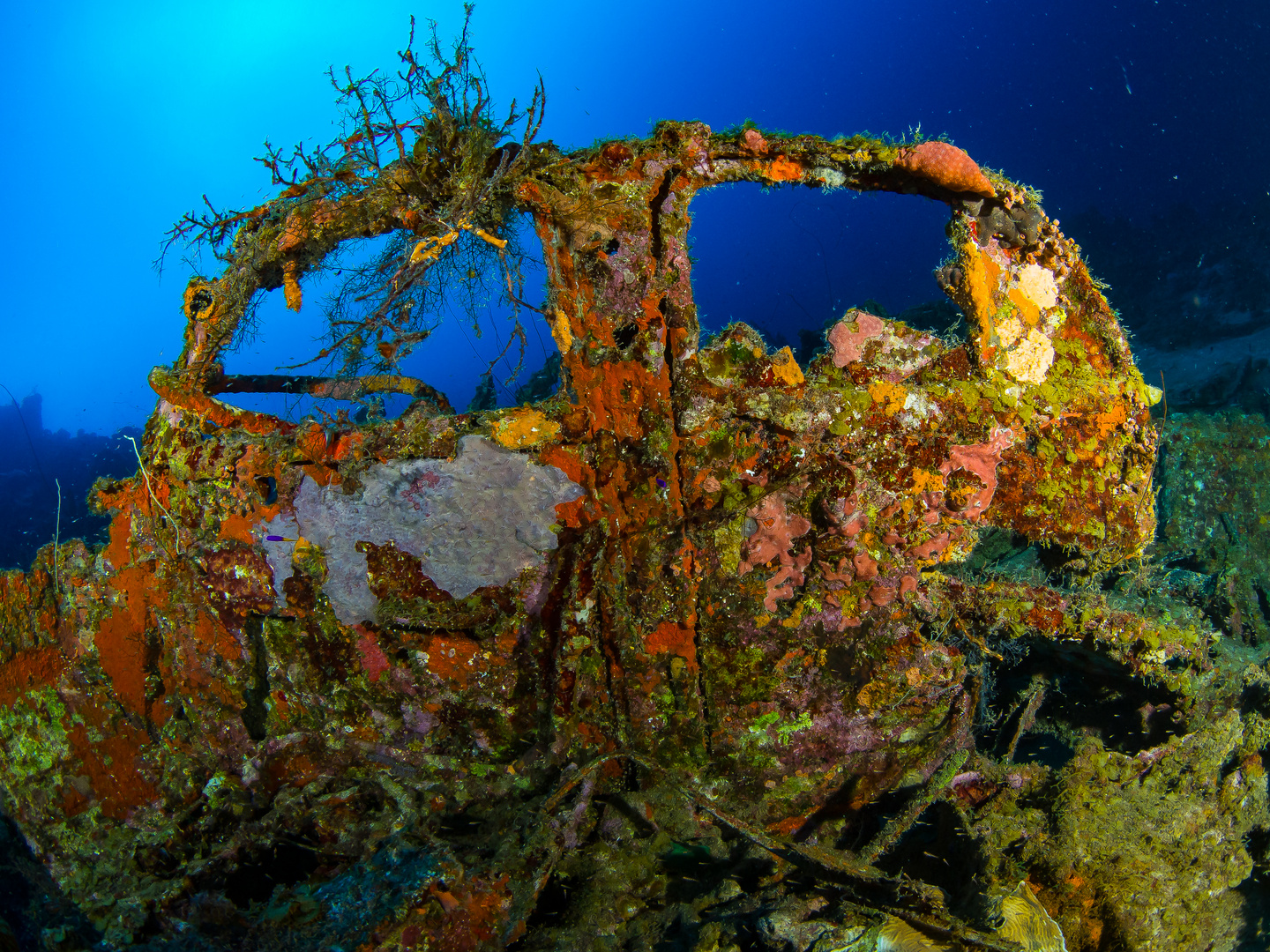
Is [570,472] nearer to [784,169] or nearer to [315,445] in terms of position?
[315,445]

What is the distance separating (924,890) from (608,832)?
1347 mm

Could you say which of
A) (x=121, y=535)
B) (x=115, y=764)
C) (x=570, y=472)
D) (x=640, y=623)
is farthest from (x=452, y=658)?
(x=115, y=764)

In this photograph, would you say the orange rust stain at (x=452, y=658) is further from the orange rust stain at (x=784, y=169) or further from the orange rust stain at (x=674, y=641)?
the orange rust stain at (x=784, y=169)

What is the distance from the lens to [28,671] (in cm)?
314

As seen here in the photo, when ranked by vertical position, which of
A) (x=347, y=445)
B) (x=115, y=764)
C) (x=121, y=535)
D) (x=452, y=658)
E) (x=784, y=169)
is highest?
(x=784, y=169)

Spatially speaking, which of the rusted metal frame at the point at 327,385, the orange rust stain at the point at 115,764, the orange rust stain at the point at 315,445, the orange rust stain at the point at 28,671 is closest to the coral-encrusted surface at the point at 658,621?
the orange rust stain at the point at 315,445

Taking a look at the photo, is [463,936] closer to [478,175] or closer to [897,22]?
[478,175]

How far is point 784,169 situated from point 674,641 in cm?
221

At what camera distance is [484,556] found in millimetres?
2750

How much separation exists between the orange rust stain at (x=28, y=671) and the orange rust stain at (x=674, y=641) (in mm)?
3165

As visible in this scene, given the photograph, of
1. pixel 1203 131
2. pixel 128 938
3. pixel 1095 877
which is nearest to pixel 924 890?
pixel 1095 877

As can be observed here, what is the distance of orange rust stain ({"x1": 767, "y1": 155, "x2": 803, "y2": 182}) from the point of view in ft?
8.68

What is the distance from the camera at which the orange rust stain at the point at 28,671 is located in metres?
3.12

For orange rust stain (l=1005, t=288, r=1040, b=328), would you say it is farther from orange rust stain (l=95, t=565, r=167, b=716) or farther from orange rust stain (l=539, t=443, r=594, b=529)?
orange rust stain (l=95, t=565, r=167, b=716)
